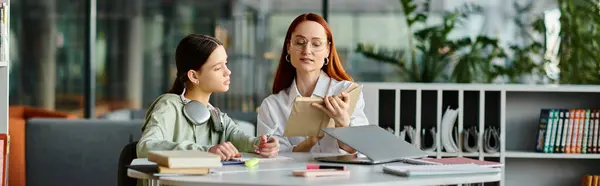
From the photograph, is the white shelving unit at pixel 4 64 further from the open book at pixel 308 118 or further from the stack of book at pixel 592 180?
the stack of book at pixel 592 180

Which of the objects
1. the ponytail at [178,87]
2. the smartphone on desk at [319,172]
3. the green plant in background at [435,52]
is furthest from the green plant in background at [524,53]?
the smartphone on desk at [319,172]

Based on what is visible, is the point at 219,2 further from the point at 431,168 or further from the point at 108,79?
the point at 431,168

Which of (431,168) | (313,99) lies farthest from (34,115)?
(431,168)

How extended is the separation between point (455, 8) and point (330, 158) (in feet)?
15.0

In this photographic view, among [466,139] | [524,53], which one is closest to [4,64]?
[466,139]

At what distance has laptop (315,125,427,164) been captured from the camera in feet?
9.43

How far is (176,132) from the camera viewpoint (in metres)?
3.08

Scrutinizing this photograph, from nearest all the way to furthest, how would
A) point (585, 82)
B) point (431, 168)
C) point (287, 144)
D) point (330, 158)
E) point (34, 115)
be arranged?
point (431, 168)
point (330, 158)
point (287, 144)
point (585, 82)
point (34, 115)

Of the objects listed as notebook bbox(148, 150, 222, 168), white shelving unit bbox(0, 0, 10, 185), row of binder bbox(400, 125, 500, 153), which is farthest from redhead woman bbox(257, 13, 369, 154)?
white shelving unit bbox(0, 0, 10, 185)

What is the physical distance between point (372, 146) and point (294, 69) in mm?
759

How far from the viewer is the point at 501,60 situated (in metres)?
7.30

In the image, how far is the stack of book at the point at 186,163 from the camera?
8.03 ft

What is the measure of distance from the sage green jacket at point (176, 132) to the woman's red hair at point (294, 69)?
39cm

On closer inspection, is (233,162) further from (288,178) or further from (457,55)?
(457,55)
